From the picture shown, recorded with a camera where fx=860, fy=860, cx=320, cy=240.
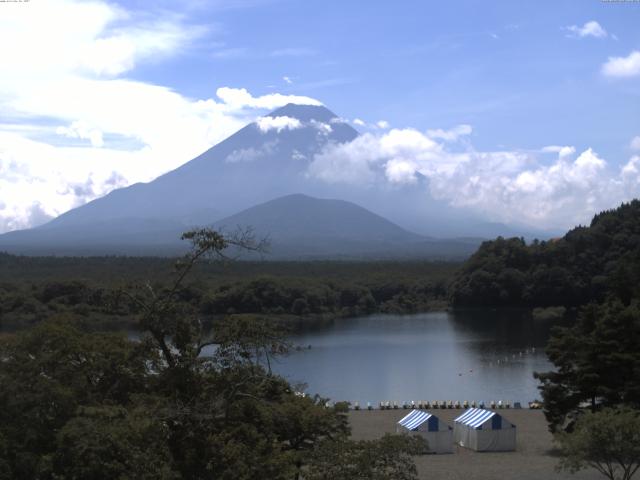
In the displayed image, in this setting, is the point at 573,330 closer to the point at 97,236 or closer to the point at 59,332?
Result: the point at 59,332

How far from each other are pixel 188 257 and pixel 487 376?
20362mm

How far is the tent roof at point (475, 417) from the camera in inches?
599

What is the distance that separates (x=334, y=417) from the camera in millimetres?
11336

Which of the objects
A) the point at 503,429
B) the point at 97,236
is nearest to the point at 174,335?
the point at 503,429

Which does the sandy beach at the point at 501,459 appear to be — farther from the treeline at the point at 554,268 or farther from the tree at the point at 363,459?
the treeline at the point at 554,268

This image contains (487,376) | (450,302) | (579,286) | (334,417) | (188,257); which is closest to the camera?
(188,257)

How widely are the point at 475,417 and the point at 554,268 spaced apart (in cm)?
3278

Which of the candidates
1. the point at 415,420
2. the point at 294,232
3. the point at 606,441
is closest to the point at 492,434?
the point at 415,420

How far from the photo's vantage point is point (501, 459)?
14.5 metres

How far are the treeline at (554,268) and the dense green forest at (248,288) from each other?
2580mm

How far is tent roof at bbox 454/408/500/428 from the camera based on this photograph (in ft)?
49.9

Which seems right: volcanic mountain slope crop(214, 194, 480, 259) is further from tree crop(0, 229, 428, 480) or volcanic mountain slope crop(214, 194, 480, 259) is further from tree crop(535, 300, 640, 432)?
tree crop(0, 229, 428, 480)

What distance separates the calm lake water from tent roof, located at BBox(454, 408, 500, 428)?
5985 millimetres

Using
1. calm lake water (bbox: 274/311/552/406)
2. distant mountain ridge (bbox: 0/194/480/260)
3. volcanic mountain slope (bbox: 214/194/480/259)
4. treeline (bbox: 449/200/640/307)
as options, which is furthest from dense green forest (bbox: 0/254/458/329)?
distant mountain ridge (bbox: 0/194/480/260)
